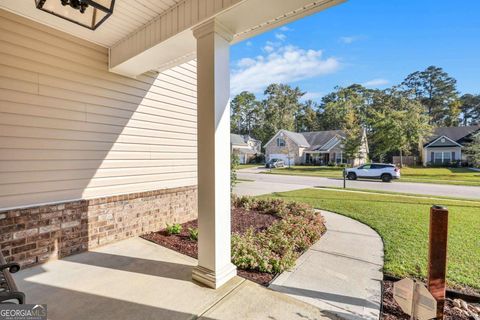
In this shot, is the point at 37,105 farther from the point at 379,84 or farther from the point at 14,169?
the point at 379,84

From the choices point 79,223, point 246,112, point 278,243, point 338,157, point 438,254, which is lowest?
point 278,243

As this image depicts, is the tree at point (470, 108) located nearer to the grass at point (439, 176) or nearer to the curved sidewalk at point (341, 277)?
the grass at point (439, 176)

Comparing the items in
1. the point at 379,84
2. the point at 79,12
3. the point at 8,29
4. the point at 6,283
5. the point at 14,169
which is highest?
the point at 379,84

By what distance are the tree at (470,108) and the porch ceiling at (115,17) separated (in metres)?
58.4

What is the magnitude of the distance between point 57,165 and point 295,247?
3.94 metres

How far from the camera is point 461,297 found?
254 cm

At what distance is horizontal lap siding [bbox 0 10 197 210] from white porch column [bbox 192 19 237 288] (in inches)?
83.8

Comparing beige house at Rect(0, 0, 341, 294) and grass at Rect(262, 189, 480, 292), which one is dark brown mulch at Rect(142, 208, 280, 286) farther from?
grass at Rect(262, 189, 480, 292)

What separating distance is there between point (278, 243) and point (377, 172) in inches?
584

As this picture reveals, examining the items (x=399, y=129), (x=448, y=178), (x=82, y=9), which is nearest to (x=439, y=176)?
(x=448, y=178)

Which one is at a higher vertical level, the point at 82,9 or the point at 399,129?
the point at 399,129

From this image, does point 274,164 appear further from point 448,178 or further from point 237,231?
point 237,231

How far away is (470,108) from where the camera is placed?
42.7 metres

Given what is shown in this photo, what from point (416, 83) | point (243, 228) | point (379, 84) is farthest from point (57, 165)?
point (416, 83)
